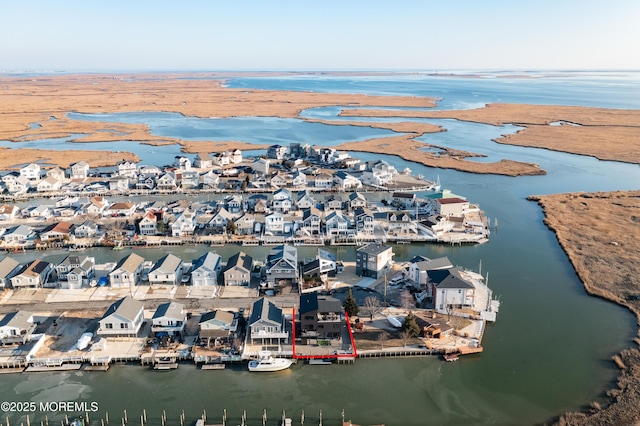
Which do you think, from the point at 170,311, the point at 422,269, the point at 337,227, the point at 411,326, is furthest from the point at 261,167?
the point at 411,326

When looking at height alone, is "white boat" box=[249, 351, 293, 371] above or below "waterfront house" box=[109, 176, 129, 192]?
below

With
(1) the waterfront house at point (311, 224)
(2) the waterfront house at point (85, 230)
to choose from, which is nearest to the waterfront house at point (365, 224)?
(1) the waterfront house at point (311, 224)

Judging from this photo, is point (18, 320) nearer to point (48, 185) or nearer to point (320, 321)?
point (320, 321)

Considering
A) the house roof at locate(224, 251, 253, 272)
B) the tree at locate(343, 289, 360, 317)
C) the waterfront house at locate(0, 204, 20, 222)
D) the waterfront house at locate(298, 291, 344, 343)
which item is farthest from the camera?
the waterfront house at locate(0, 204, 20, 222)

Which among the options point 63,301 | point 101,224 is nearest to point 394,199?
point 101,224

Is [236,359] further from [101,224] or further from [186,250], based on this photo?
[101,224]

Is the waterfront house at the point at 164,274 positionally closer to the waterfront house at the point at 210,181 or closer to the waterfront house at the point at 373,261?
the waterfront house at the point at 373,261

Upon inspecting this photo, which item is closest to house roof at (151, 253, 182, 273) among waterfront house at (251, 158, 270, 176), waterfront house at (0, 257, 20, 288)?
waterfront house at (0, 257, 20, 288)

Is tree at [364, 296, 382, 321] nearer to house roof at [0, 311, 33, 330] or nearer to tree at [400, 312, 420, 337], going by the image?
tree at [400, 312, 420, 337]
